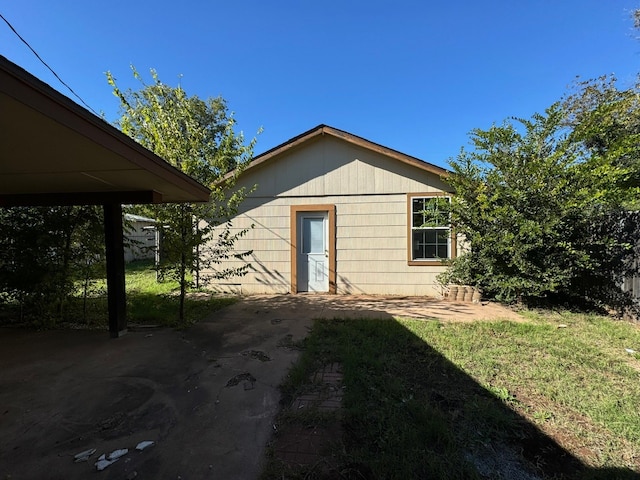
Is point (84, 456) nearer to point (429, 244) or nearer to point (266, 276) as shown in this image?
point (266, 276)

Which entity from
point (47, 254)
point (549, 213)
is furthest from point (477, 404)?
point (47, 254)

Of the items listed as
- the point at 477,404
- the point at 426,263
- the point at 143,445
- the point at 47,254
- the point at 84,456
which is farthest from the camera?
the point at 426,263

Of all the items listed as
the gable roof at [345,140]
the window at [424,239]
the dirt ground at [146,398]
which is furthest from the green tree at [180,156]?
the window at [424,239]

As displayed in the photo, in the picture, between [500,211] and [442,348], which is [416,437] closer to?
[442,348]

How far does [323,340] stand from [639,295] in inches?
205

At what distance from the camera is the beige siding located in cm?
751

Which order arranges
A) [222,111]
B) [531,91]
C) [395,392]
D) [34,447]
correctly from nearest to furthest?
1. [34,447]
2. [395,392]
3. [531,91]
4. [222,111]

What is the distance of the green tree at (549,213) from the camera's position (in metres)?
5.32

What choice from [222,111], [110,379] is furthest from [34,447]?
[222,111]

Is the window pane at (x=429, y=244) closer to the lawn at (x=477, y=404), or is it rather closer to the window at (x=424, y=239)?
the window at (x=424, y=239)

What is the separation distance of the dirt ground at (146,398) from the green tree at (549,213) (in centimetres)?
172

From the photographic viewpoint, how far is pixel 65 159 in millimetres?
2850

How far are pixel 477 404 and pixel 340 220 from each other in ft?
17.9

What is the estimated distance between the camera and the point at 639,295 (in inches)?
198
